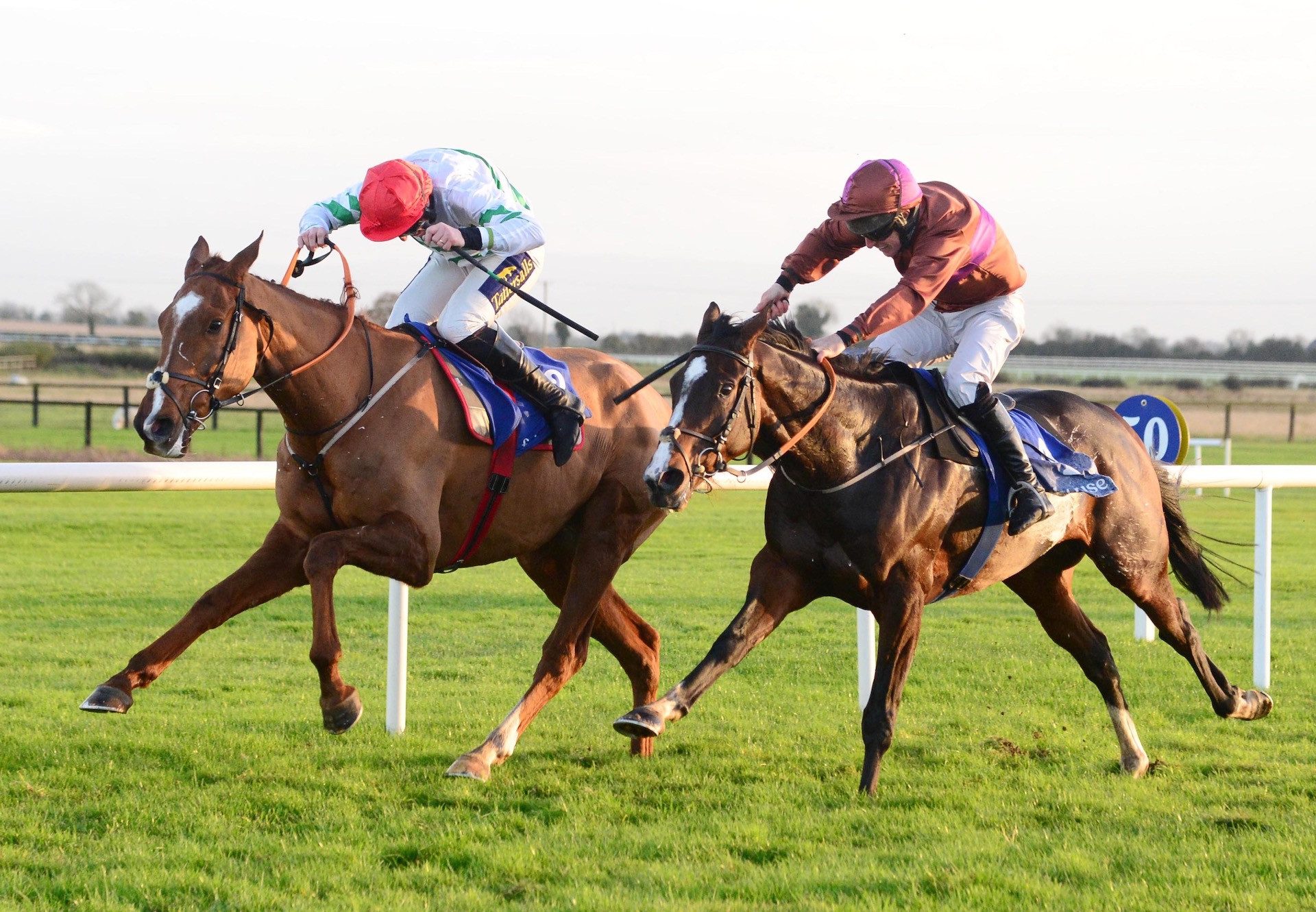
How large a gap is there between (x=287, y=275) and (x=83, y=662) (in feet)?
11.1

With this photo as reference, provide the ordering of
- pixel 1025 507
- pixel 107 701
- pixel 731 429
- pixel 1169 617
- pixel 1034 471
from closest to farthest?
1. pixel 107 701
2. pixel 731 429
3. pixel 1025 507
4. pixel 1034 471
5. pixel 1169 617

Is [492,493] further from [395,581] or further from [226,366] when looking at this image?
[226,366]

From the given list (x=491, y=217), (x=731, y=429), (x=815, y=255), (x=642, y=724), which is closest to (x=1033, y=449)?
(x=815, y=255)

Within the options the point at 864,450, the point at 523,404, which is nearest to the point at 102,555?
the point at 523,404

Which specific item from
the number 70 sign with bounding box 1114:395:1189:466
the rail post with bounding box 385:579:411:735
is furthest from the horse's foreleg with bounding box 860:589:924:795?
the number 70 sign with bounding box 1114:395:1189:466

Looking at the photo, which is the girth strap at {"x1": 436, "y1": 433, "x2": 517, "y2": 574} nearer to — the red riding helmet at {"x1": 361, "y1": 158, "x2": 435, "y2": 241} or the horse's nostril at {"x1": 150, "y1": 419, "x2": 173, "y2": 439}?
the red riding helmet at {"x1": 361, "y1": 158, "x2": 435, "y2": 241}

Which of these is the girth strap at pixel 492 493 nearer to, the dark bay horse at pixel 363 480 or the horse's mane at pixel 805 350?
the dark bay horse at pixel 363 480

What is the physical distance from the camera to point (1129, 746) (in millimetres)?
5305

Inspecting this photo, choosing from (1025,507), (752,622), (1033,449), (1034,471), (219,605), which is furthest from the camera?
(1033,449)

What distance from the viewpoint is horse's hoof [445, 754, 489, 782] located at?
4.85 metres

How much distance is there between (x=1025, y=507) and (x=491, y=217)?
2.28 metres

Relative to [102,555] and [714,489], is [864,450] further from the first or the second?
[102,555]

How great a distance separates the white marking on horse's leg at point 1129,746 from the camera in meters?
5.25

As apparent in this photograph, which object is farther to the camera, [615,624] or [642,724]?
[615,624]
